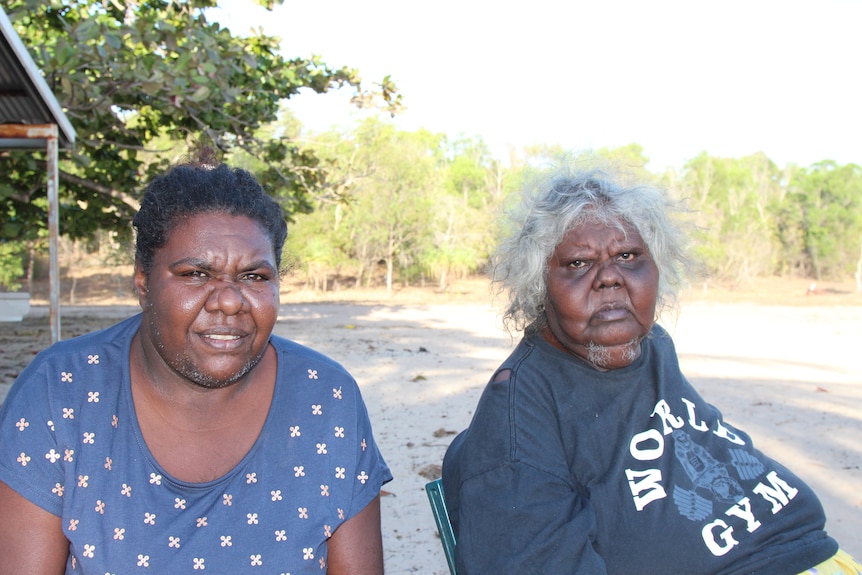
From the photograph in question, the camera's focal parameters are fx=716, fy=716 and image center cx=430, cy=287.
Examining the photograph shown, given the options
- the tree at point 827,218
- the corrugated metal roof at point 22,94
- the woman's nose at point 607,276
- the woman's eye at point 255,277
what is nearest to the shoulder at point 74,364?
the woman's eye at point 255,277

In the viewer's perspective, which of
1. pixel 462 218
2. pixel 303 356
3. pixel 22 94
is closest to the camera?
pixel 303 356

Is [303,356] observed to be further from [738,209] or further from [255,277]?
[738,209]

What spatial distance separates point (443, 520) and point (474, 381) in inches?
198

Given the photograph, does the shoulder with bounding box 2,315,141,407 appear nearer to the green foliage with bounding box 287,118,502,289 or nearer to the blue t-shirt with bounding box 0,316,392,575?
the blue t-shirt with bounding box 0,316,392,575

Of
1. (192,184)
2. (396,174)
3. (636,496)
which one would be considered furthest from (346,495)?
(396,174)

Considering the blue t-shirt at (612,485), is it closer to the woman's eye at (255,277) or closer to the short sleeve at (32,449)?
the woman's eye at (255,277)

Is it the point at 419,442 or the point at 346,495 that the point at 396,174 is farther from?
the point at 346,495

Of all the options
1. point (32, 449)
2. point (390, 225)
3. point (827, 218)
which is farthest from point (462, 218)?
point (32, 449)

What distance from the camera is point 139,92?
25.4ft

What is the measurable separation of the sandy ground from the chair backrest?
0.85m

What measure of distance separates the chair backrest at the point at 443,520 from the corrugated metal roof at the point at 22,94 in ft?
13.5

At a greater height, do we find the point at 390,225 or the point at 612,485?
the point at 390,225

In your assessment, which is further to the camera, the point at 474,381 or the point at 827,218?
the point at 827,218

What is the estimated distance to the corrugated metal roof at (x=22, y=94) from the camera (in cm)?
464
